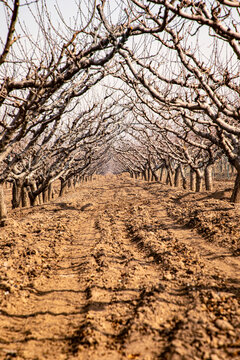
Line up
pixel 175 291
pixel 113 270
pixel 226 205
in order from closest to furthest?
pixel 175 291 → pixel 113 270 → pixel 226 205

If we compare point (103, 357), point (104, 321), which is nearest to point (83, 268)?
point (104, 321)

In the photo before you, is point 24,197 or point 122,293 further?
point 24,197

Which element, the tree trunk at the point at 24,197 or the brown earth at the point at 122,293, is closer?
the brown earth at the point at 122,293

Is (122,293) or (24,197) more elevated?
(24,197)

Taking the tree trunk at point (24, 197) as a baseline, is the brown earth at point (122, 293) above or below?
below

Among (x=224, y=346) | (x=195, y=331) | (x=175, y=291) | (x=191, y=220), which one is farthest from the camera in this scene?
(x=191, y=220)

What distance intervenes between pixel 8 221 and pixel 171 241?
4480mm

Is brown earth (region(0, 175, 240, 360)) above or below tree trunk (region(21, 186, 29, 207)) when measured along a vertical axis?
below

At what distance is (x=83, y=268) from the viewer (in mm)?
3922

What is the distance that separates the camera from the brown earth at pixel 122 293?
6.88ft

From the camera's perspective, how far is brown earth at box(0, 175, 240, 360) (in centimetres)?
210

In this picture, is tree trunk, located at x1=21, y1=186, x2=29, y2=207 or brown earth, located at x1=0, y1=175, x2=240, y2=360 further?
tree trunk, located at x1=21, y1=186, x2=29, y2=207

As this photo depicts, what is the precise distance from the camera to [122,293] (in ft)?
9.95

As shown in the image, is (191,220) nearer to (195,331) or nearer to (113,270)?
(113,270)
